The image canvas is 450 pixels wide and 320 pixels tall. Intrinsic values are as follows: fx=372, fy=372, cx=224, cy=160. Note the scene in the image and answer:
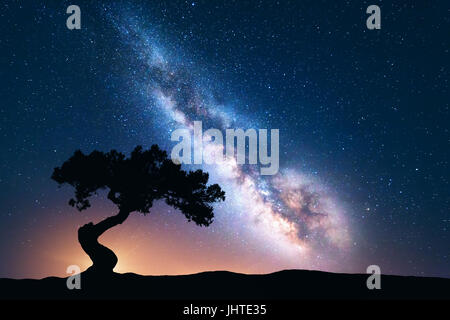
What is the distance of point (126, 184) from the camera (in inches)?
782

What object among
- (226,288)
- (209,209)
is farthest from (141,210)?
(226,288)

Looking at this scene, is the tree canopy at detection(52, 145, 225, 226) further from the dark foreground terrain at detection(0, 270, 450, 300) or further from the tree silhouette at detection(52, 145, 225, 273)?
the dark foreground terrain at detection(0, 270, 450, 300)

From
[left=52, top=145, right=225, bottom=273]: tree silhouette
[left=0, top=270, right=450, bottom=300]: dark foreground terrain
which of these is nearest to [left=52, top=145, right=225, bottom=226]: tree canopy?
[left=52, top=145, right=225, bottom=273]: tree silhouette

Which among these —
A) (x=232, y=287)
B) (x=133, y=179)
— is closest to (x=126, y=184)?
(x=133, y=179)

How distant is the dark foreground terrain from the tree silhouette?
1941 millimetres

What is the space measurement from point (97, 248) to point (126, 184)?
11.9ft

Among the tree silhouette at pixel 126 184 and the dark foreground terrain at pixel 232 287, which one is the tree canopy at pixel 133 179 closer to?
the tree silhouette at pixel 126 184

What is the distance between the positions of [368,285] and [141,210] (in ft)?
39.8

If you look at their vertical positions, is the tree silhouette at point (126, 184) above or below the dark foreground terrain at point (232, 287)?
above

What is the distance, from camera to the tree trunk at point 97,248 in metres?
19.3

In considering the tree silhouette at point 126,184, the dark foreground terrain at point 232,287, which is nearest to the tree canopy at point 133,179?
the tree silhouette at point 126,184
